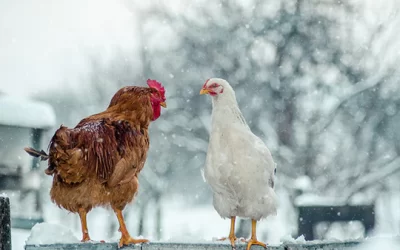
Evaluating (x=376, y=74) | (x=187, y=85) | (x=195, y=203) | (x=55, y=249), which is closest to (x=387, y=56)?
(x=376, y=74)

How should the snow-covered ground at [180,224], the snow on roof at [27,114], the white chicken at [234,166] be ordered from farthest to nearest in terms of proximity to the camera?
the snow on roof at [27,114]
the snow-covered ground at [180,224]
the white chicken at [234,166]

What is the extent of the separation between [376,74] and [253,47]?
9.05 feet

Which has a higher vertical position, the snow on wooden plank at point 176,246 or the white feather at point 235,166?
the white feather at point 235,166

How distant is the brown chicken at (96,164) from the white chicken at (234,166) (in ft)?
1.99

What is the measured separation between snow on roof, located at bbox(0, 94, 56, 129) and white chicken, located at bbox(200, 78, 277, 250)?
12528 millimetres

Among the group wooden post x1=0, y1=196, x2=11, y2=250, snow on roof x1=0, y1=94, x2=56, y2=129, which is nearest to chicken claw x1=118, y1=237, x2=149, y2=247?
wooden post x1=0, y1=196, x2=11, y2=250

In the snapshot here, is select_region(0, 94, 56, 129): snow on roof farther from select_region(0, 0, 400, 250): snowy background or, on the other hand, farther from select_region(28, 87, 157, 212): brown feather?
select_region(28, 87, 157, 212): brown feather

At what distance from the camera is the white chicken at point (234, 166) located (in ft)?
15.4

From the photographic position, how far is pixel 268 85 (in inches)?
539

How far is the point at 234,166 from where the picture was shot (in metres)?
4.67

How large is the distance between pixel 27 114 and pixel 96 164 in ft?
42.4

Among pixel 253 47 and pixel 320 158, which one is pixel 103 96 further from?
pixel 320 158

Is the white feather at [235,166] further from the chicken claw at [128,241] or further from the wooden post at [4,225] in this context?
the wooden post at [4,225]

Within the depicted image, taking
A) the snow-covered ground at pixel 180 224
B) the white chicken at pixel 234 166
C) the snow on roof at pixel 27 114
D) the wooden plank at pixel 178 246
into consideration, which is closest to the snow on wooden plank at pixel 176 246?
the wooden plank at pixel 178 246
